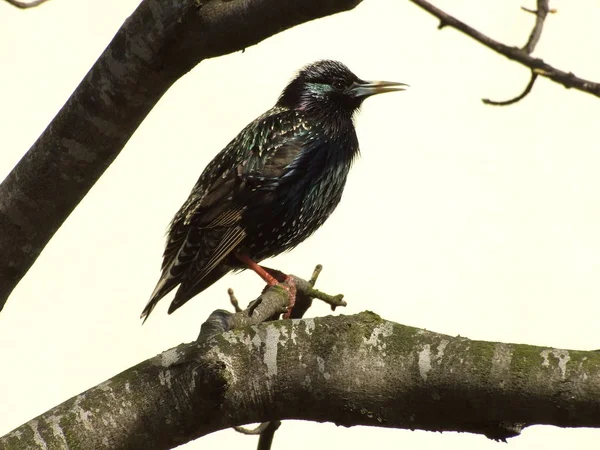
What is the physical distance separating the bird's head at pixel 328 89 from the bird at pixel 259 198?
91mm

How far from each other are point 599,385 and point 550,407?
0.45 feet

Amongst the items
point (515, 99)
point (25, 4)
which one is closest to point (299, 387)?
point (515, 99)

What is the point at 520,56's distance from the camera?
2.36 meters

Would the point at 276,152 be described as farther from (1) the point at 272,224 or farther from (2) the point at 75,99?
(2) the point at 75,99

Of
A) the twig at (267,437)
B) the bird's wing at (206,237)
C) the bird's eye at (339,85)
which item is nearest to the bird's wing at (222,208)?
the bird's wing at (206,237)

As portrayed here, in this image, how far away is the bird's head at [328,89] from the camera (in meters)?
5.84

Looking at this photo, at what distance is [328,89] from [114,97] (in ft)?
9.36

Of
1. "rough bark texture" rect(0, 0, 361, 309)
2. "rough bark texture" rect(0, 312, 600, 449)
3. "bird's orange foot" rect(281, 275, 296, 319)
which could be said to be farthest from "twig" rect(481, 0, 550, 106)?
"bird's orange foot" rect(281, 275, 296, 319)

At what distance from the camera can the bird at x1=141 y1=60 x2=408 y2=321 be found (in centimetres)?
522

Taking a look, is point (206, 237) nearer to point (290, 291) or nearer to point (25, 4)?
point (290, 291)

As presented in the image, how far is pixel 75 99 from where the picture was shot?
3244mm

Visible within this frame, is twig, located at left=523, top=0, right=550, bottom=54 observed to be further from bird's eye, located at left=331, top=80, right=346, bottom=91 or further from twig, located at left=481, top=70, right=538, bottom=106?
bird's eye, located at left=331, top=80, right=346, bottom=91

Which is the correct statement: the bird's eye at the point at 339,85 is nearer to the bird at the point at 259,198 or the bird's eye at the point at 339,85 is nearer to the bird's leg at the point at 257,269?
the bird at the point at 259,198

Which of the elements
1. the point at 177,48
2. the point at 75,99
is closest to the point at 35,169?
the point at 75,99
